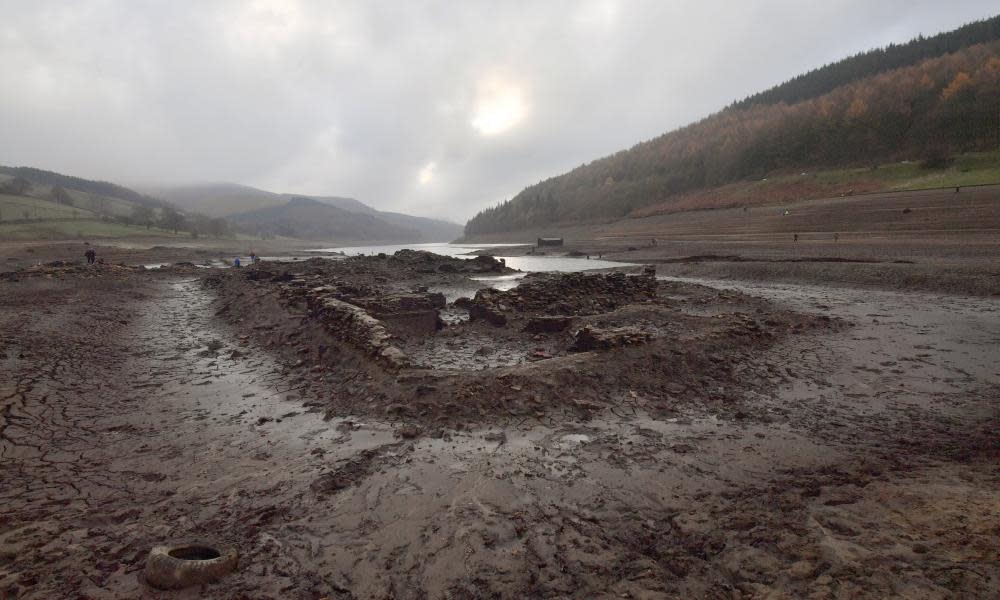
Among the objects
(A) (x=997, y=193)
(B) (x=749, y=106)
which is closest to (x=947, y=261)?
(A) (x=997, y=193)

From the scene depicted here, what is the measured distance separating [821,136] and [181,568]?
86360 millimetres

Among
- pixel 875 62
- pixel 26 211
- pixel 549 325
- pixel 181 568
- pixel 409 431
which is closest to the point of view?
pixel 181 568

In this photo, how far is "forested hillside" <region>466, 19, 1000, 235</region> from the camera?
4984 centimetres

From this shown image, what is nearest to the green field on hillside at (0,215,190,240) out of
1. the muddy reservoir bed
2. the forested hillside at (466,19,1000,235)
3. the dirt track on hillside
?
the muddy reservoir bed

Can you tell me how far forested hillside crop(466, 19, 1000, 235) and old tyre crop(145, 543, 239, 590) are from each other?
57.2 meters

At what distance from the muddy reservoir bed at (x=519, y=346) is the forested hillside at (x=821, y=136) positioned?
4533 centimetres

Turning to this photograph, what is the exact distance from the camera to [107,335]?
1229 cm

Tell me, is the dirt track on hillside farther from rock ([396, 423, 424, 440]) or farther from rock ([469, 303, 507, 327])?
rock ([469, 303, 507, 327])

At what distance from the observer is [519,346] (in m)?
10.9

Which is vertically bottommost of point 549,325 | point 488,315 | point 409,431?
point 409,431

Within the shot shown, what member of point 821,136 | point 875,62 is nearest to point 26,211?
point 821,136

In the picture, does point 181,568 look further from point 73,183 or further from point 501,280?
point 73,183

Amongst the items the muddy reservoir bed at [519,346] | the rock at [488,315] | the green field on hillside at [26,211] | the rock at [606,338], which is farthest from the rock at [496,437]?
the green field on hillside at [26,211]

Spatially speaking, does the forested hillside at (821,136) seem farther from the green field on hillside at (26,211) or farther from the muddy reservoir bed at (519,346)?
the green field on hillside at (26,211)
